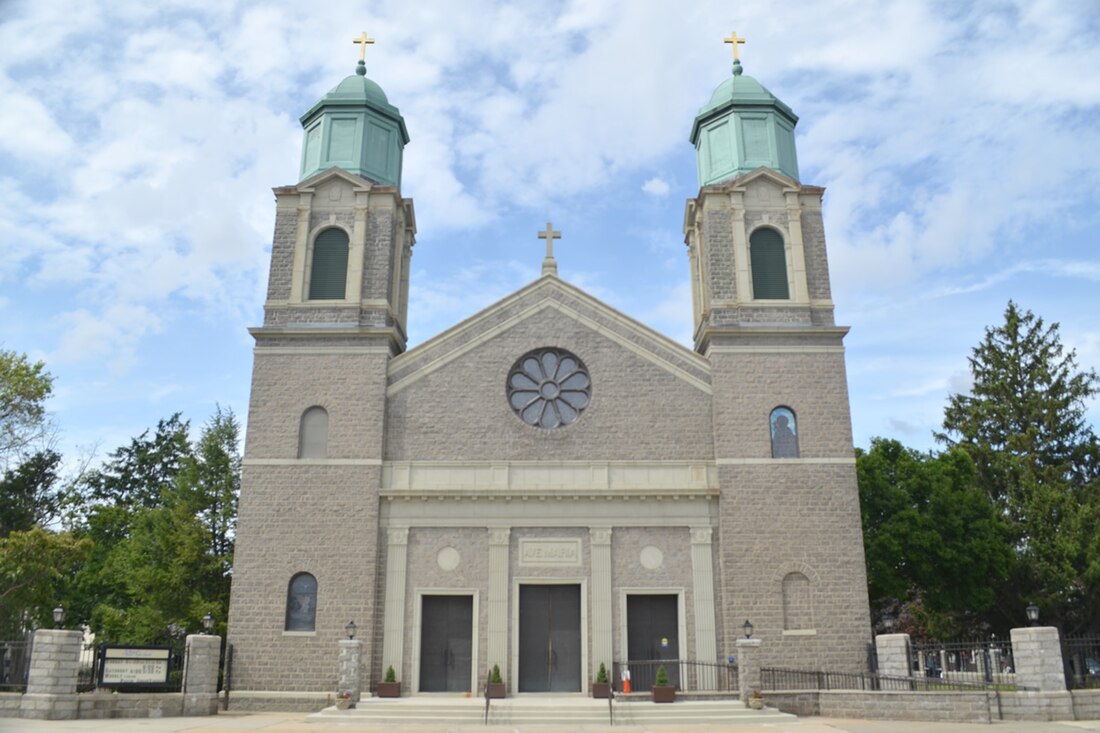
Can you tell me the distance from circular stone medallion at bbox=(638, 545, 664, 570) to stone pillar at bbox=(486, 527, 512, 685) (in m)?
3.57

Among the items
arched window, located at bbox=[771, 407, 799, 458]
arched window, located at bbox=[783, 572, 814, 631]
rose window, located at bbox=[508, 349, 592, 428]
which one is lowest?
arched window, located at bbox=[783, 572, 814, 631]

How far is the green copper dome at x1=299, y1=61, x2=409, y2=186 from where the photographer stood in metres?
26.9

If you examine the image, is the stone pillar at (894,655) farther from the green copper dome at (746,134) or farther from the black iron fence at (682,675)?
the green copper dome at (746,134)

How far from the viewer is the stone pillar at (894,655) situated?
2064cm

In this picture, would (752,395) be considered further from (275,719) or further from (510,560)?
(275,719)

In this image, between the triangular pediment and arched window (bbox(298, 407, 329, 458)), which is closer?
arched window (bbox(298, 407, 329, 458))

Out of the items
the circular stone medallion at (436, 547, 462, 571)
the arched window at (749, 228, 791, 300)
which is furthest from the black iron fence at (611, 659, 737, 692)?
the arched window at (749, 228, 791, 300)

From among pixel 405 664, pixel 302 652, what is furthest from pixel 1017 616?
pixel 302 652

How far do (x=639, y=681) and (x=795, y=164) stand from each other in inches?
638

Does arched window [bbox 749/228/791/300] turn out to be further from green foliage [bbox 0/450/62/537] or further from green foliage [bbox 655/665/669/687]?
green foliage [bbox 0/450/62/537]

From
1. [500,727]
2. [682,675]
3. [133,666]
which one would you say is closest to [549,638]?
[682,675]

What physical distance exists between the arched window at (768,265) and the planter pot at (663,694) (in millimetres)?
11308

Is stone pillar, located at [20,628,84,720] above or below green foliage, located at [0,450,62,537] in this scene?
below

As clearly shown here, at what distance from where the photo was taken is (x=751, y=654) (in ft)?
67.0
